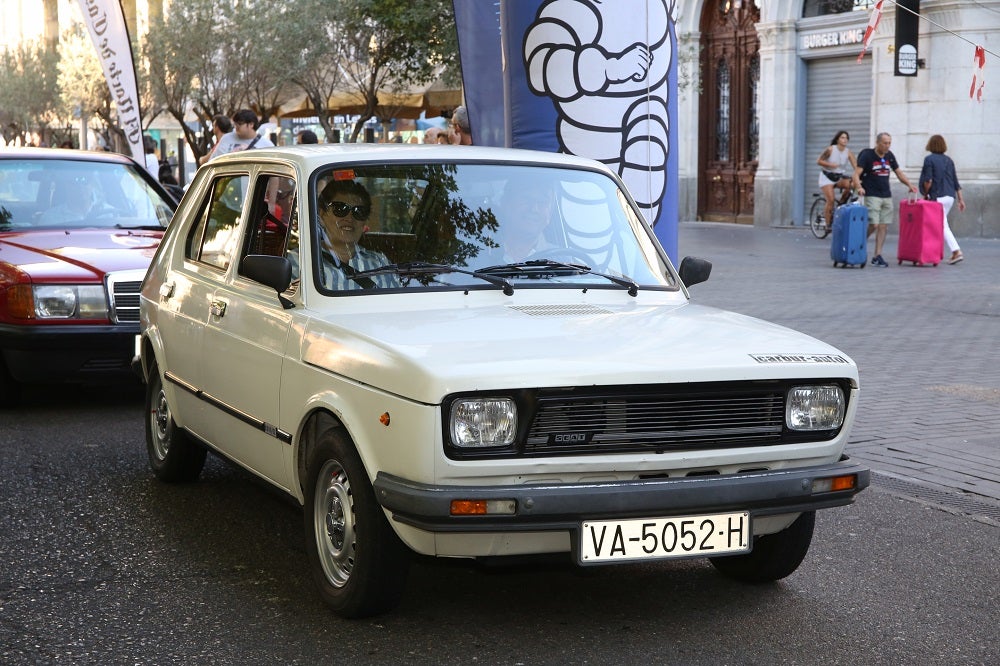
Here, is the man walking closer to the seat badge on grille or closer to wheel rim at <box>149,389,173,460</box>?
wheel rim at <box>149,389,173,460</box>

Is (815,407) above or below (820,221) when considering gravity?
above

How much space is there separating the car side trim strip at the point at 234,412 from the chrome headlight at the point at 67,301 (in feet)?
7.26

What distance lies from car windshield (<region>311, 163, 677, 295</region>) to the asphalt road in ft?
3.46

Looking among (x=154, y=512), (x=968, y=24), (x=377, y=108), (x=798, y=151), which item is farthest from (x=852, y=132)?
(x=154, y=512)

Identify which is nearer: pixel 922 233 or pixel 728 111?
pixel 922 233

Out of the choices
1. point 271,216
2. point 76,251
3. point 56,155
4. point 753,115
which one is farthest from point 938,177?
point 271,216

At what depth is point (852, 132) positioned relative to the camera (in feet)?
89.2

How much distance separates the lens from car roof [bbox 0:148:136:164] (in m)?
9.78

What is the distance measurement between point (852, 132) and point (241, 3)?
18003mm

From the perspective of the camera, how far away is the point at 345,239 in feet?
16.8

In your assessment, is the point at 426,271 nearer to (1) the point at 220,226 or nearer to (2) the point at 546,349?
(2) the point at 546,349

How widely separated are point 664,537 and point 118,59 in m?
13.1

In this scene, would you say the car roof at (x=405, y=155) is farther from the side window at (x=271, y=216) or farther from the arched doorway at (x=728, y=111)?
the arched doorway at (x=728, y=111)

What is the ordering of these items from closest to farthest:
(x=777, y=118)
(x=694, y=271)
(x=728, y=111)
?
1. (x=694, y=271)
2. (x=777, y=118)
3. (x=728, y=111)
